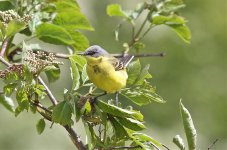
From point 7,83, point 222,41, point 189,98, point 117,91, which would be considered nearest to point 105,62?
point 117,91

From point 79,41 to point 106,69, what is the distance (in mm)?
213

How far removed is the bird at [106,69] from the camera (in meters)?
1.62

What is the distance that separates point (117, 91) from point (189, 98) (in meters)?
5.97

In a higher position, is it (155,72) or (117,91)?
(117,91)

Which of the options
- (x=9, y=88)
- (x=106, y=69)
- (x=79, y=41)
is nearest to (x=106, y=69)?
(x=106, y=69)

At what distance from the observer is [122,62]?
1.83 metres

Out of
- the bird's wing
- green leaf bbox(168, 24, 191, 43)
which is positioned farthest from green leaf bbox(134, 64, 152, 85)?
green leaf bbox(168, 24, 191, 43)

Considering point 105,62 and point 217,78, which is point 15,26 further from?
point 217,78

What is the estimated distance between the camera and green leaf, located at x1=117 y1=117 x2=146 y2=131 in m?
1.36

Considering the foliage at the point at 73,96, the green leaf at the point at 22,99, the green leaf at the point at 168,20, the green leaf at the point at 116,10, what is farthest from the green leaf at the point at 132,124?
the green leaf at the point at 116,10

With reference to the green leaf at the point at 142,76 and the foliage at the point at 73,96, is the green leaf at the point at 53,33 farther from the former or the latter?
the green leaf at the point at 142,76

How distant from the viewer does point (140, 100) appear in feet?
4.74

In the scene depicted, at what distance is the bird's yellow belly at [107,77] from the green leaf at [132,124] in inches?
7.1

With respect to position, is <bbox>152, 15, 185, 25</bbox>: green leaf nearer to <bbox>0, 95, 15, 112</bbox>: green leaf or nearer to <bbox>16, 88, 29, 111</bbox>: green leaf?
<bbox>0, 95, 15, 112</bbox>: green leaf
